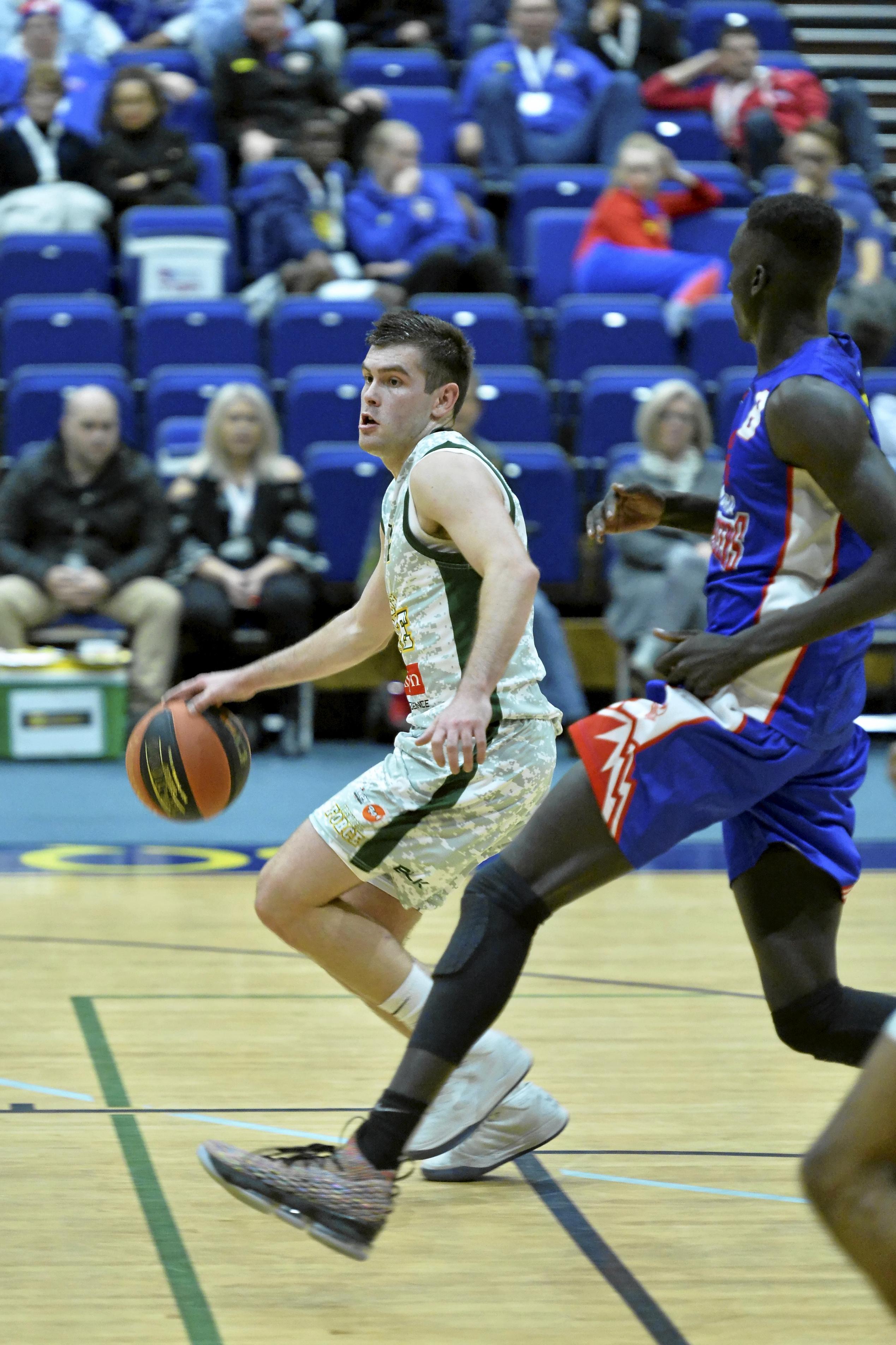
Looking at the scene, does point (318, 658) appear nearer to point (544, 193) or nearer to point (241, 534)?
point (241, 534)

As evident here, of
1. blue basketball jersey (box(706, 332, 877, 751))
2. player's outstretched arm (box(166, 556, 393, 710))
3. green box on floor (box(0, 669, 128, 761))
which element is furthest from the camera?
green box on floor (box(0, 669, 128, 761))

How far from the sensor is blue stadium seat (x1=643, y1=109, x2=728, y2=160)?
11141 millimetres

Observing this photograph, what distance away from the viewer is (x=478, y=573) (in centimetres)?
304

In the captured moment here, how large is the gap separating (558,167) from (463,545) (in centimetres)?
811

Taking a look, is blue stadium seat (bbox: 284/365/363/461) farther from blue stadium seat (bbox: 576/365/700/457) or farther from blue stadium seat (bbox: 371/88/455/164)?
blue stadium seat (bbox: 371/88/455/164)

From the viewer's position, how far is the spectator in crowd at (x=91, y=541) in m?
8.05

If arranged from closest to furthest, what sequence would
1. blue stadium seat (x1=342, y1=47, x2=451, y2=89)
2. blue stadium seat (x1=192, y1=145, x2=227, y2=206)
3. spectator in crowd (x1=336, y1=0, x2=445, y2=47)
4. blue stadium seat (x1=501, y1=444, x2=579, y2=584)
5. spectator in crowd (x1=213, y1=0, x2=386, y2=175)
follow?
blue stadium seat (x1=501, y1=444, x2=579, y2=584), blue stadium seat (x1=192, y1=145, x2=227, y2=206), spectator in crowd (x1=213, y1=0, x2=386, y2=175), blue stadium seat (x1=342, y1=47, x2=451, y2=89), spectator in crowd (x1=336, y1=0, x2=445, y2=47)

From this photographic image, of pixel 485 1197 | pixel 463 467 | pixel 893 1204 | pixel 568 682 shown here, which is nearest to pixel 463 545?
pixel 463 467

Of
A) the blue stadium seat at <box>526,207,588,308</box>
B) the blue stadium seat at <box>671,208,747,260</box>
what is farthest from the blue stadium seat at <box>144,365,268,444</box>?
the blue stadium seat at <box>671,208,747,260</box>

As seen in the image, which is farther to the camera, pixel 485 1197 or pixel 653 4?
pixel 653 4

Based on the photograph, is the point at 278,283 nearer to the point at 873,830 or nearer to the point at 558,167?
the point at 558,167

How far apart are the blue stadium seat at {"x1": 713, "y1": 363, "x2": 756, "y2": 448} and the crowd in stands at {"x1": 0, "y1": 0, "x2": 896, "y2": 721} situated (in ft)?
0.18

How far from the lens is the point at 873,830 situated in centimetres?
713

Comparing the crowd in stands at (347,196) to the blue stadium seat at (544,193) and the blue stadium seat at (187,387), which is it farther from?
the blue stadium seat at (187,387)
